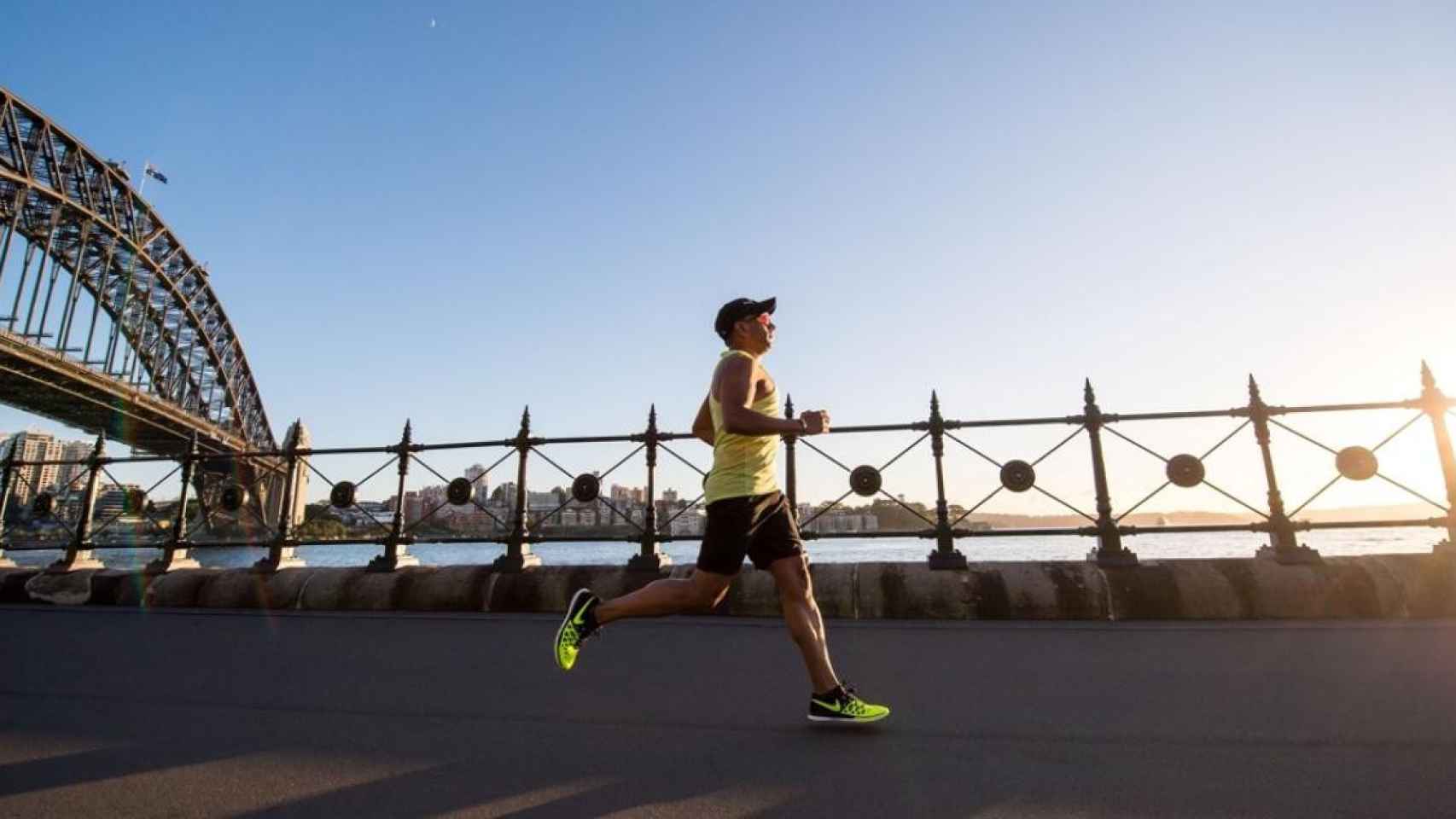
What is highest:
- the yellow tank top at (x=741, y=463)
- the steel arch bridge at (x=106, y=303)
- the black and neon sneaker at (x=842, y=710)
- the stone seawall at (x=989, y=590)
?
the steel arch bridge at (x=106, y=303)

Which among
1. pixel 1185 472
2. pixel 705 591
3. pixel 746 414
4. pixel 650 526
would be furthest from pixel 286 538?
pixel 1185 472

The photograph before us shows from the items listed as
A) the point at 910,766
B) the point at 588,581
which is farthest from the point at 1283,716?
the point at 588,581

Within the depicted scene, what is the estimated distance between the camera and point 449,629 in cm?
502

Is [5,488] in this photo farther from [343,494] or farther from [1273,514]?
[1273,514]

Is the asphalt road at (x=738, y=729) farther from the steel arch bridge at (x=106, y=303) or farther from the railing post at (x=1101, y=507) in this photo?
the steel arch bridge at (x=106, y=303)

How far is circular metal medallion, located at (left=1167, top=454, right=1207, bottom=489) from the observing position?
592cm

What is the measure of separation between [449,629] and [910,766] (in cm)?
403

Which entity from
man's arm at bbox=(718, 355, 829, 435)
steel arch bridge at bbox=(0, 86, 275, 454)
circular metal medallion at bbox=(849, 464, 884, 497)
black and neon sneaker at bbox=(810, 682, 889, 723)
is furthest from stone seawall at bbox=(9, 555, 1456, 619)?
steel arch bridge at bbox=(0, 86, 275, 454)

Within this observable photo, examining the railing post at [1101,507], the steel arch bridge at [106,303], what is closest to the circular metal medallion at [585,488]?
the railing post at [1101,507]

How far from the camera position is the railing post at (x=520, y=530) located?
619 centimetres

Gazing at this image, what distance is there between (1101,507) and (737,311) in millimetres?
4086

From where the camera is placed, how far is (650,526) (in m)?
6.12

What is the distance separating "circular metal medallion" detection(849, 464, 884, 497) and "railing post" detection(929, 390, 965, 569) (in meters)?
0.71

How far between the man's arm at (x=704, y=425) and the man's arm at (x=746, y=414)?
1.46ft
